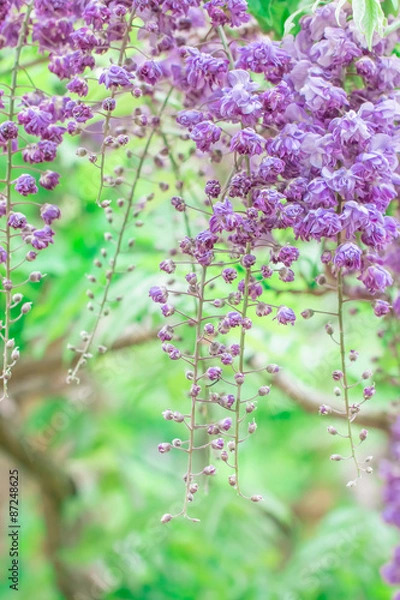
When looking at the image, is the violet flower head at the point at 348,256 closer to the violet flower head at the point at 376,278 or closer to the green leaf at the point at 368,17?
the violet flower head at the point at 376,278

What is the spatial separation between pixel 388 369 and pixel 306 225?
0.70 metres

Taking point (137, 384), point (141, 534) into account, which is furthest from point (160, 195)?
point (141, 534)

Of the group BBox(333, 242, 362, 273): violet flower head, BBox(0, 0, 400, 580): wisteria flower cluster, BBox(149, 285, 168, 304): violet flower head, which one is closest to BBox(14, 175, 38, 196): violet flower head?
BBox(0, 0, 400, 580): wisteria flower cluster

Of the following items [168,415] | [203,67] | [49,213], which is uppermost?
[203,67]

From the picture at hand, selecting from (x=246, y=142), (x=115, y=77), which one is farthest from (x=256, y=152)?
(x=115, y=77)

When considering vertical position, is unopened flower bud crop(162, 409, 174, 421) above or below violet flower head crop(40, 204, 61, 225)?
below

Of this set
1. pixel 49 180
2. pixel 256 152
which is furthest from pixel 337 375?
pixel 49 180

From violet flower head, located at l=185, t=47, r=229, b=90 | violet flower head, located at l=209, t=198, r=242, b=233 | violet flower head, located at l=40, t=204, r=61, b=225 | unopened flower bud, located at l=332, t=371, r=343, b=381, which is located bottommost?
unopened flower bud, located at l=332, t=371, r=343, b=381

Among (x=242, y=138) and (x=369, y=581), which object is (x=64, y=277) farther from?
(x=369, y=581)

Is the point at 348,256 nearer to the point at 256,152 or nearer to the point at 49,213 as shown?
the point at 256,152

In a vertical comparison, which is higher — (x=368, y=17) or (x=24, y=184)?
(x=368, y=17)

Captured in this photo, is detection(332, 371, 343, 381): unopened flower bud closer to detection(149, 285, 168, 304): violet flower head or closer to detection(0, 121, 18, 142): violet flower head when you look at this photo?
detection(149, 285, 168, 304): violet flower head

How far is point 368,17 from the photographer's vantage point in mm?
602

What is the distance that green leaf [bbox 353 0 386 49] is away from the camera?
1.95 ft
